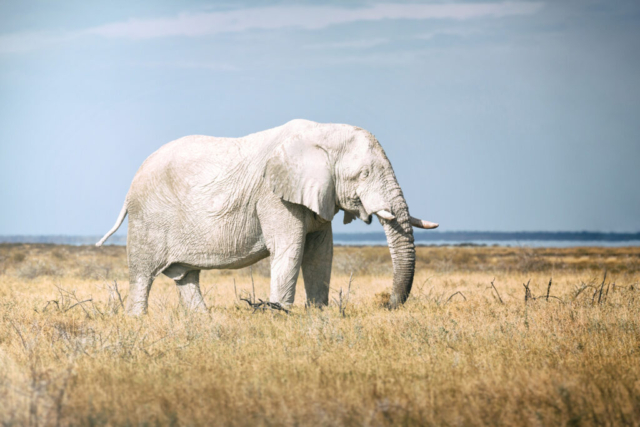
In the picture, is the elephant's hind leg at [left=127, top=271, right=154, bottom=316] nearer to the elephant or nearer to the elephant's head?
the elephant

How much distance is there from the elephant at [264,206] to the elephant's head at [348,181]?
0.01 metres

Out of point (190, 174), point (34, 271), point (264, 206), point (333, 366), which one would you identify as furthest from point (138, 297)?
point (34, 271)

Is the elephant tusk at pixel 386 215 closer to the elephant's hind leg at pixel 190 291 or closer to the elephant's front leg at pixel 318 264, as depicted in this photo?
the elephant's front leg at pixel 318 264

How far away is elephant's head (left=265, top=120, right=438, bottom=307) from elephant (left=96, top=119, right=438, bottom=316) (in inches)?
0.5

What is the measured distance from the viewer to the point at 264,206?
941 centimetres

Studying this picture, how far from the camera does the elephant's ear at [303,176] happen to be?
29.6ft

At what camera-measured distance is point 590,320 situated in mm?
8523

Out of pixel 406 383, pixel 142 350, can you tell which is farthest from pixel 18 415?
pixel 406 383

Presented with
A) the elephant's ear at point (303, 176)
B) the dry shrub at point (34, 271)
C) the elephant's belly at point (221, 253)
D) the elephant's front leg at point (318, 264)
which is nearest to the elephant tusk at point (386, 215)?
the elephant's ear at point (303, 176)

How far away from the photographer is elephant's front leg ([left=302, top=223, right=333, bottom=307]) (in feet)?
32.7

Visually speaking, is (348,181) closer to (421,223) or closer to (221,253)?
(421,223)

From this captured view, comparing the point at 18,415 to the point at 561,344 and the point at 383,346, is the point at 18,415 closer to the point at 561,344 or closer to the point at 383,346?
the point at 383,346

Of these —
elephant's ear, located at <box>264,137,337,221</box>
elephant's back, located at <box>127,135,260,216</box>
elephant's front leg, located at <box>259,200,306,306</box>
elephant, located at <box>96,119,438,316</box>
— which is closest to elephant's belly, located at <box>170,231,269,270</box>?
elephant, located at <box>96,119,438,316</box>

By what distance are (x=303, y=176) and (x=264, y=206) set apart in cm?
74
